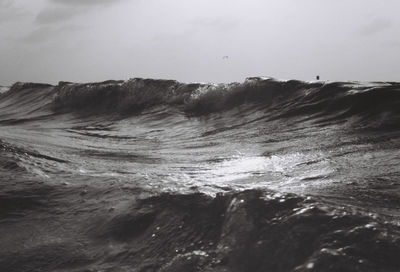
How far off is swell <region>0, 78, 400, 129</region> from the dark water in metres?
0.05

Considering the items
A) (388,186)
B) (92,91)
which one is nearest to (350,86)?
(388,186)

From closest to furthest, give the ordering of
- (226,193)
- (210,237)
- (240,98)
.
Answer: (210,237) → (226,193) → (240,98)

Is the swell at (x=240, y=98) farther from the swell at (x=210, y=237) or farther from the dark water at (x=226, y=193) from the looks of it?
the swell at (x=210, y=237)

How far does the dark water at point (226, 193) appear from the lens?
2.18 metres

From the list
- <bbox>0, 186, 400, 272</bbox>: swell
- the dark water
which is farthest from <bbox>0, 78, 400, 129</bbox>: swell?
<bbox>0, 186, 400, 272</bbox>: swell

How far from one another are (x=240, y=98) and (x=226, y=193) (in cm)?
625

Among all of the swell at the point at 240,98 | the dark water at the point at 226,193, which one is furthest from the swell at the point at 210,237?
the swell at the point at 240,98

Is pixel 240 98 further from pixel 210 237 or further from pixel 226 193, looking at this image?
pixel 210 237

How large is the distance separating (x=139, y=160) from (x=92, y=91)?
7.31m

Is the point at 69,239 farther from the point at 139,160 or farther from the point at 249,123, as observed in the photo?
the point at 249,123

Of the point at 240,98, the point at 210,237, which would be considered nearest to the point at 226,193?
the point at 210,237

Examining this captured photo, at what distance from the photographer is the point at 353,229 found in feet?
6.99

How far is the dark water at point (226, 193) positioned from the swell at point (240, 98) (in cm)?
5

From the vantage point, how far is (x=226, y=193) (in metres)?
2.89
